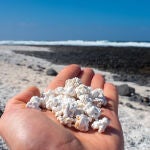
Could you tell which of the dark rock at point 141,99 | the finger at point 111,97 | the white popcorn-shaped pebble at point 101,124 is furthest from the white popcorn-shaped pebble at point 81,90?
the dark rock at point 141,99

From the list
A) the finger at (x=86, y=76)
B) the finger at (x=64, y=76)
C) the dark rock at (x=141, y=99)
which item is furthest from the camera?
the dark rock at (x=141, y=99)

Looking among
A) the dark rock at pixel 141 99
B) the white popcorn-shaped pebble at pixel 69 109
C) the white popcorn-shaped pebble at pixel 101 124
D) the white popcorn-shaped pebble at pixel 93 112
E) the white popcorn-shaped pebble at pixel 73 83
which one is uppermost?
the white popcorn-shaped pebble at pixel 73 83

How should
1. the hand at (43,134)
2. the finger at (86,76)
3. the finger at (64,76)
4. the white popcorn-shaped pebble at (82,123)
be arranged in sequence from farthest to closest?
the finger at (86,76), the finger at (64,76), the white popcorn-shaped pebble at (82,123), the hand at (43,134)

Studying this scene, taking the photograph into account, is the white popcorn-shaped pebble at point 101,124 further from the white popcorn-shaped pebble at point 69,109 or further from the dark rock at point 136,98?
the dark rock at point 136,98

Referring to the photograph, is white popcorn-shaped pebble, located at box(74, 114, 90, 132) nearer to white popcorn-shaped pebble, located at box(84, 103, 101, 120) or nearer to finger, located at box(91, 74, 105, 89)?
white popcorn-shaped pebble, located at box(84, 103, 101, 120)

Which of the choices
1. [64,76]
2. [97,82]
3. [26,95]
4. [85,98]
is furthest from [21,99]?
[97,82]

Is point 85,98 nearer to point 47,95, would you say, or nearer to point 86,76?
point 47,95

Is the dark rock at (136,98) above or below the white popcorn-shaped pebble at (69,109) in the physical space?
below
